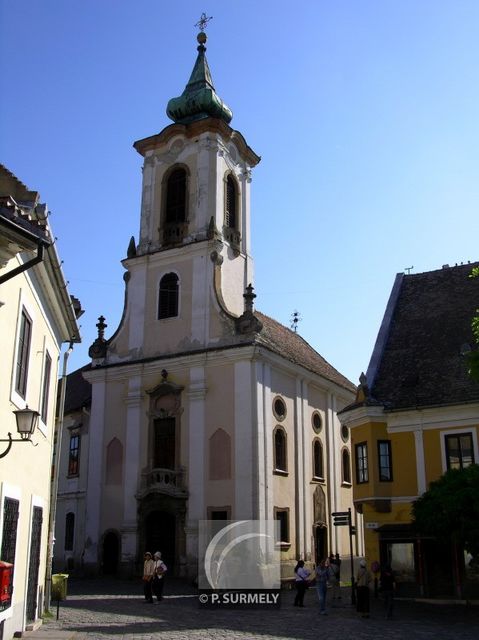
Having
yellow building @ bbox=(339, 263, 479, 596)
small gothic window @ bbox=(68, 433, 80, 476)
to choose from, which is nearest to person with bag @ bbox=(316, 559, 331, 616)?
yellow building @ bbox=(339, 263, 479, 596)

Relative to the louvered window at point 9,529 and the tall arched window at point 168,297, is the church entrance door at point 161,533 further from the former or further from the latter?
the louvered window at point 9,529

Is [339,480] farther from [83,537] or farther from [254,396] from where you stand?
[83,537]

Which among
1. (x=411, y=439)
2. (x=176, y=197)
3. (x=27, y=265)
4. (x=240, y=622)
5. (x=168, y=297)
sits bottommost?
(x=240, y=622)

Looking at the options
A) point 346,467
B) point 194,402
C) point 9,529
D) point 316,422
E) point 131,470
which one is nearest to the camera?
point 9,529

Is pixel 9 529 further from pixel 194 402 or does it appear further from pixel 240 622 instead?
pixel 194 402

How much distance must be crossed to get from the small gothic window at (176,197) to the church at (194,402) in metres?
0.07

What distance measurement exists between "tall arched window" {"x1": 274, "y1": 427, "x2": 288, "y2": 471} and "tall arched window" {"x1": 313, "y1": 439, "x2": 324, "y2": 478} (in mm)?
3351

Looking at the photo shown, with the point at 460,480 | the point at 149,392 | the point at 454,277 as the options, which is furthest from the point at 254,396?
the point at 460,480

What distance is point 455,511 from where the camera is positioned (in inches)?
716

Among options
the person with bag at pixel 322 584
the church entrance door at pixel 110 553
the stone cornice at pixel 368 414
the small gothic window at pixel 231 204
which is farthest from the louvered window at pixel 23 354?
the small gothic window at pixel 231 204

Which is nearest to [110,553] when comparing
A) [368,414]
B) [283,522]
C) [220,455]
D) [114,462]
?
[114,462]

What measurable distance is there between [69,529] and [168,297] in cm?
1263

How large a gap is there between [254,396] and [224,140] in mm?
14408

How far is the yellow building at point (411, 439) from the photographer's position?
22094mm
